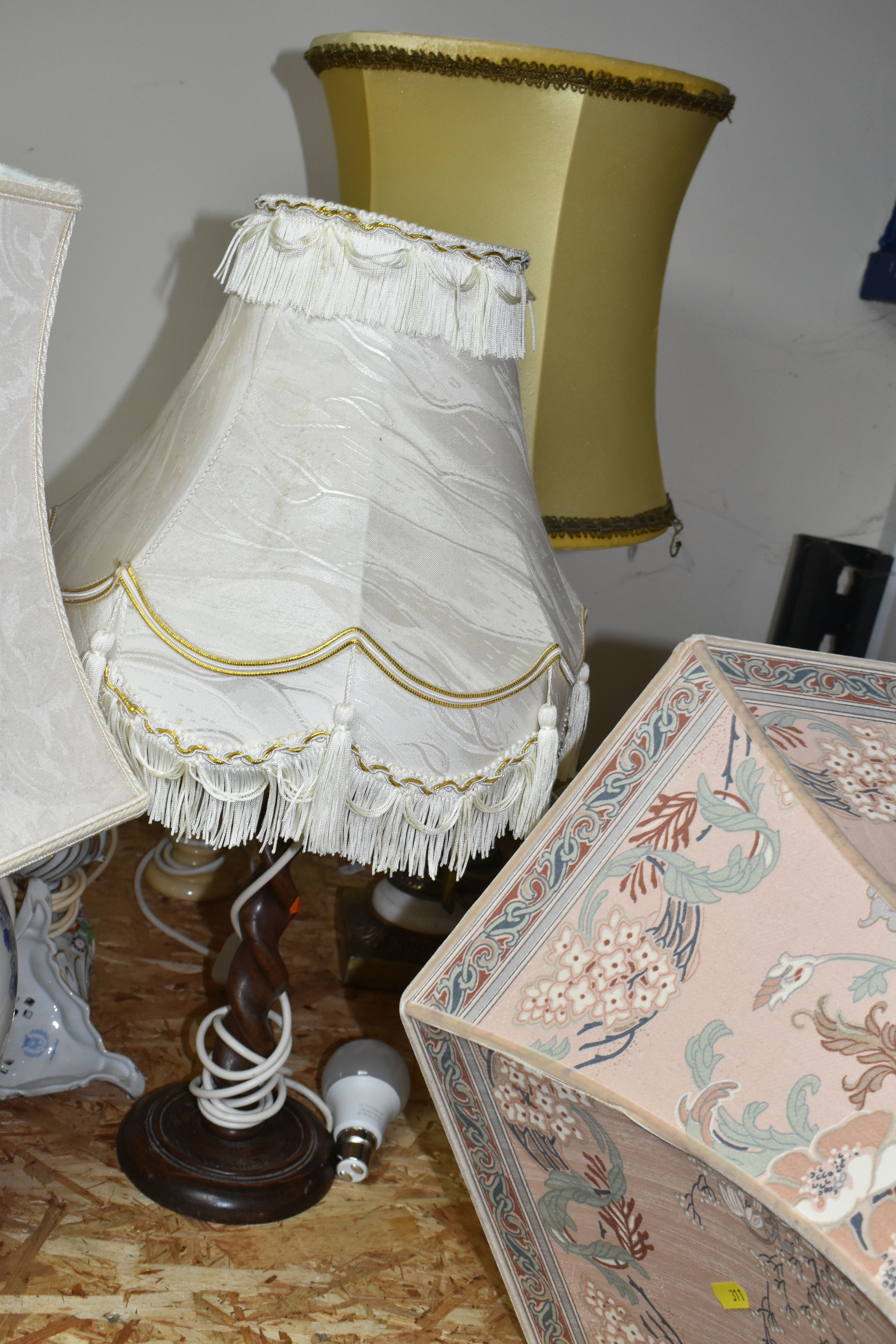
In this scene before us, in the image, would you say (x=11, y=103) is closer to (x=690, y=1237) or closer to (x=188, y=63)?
(x=188, y=63)

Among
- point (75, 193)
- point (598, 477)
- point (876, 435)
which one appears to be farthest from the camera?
point (876, 435)

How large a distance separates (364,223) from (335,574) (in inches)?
7.7

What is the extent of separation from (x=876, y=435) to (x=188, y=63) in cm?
96

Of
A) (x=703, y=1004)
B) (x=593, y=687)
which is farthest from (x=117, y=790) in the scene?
(x=593, y=687)

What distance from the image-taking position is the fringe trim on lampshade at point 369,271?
0.61 metres

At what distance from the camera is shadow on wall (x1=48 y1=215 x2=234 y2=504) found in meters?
1.22

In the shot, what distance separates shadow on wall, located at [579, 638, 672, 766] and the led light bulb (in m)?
0.71

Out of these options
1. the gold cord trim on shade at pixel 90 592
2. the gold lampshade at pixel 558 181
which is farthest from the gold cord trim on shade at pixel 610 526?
the gold cord trim on shade at pixel 90 592

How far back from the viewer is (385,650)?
60 cm

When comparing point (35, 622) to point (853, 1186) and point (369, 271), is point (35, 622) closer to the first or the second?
point (369, 271)

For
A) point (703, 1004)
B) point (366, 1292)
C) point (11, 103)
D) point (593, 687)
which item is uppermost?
point (11, 103)

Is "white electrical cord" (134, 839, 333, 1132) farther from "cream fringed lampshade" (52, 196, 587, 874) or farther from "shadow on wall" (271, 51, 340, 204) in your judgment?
"shadow on wall" (271, 51, 340, 204)

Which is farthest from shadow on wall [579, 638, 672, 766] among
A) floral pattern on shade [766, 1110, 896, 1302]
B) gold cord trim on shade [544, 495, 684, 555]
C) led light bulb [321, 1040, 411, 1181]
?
floral pattern on shade [766, 1110, 896, 1302]

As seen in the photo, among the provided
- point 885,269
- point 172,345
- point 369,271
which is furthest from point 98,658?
point 885,269
